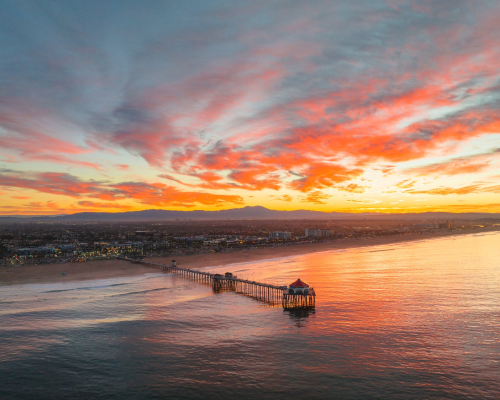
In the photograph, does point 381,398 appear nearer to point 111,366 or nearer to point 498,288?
point 111,366

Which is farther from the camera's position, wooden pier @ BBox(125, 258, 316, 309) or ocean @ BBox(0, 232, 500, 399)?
wooden pier @ BBox(125, 258, 316, 309)

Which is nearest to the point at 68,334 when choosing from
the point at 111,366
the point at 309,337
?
the point at 111,366

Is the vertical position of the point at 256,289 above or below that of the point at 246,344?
above

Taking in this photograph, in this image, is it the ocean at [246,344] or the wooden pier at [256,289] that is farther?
the wooden pier at [256,289]

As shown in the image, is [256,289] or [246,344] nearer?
[246,344]
